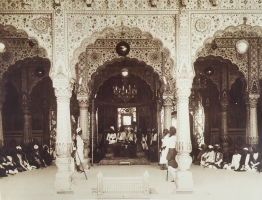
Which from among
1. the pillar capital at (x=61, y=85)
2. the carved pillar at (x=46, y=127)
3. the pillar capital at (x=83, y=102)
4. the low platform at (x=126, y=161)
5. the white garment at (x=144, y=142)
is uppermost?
the pillar capital at (x=61, y=85)

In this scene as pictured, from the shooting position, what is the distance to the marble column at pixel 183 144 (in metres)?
9.06

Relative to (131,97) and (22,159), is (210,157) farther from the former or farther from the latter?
(22,159)

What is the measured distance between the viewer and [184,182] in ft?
29.7

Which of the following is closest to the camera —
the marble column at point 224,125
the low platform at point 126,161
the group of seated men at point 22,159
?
the group of seated men at point 22,159

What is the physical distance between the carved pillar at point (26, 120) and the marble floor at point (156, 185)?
96.1 inches

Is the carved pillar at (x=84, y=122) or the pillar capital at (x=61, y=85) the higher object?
the pillar capital at (x=61, y=85)

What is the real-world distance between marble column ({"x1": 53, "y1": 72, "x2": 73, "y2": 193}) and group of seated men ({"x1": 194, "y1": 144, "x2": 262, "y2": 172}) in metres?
6.49

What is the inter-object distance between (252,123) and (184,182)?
5.41m

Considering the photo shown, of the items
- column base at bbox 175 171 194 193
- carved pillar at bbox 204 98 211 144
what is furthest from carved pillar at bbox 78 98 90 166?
carved pillar at bbox 204 98 211 144

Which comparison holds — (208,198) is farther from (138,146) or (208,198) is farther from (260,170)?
(138,146)

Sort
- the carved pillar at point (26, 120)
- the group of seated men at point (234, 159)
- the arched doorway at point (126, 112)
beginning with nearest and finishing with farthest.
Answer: the group of seated men at point (234, 159) < the carved pillar at point (26, 120) < the arched doorway at point (126, 112)

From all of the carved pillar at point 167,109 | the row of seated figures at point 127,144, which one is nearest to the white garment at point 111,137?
the row of seated figures at point 127,144

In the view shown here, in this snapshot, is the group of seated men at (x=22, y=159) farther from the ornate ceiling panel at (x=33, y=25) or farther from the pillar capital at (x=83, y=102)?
the ornate ceiling panel at (x=33, y=25)

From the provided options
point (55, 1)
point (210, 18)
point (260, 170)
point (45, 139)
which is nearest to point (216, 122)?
point (260, 170)
